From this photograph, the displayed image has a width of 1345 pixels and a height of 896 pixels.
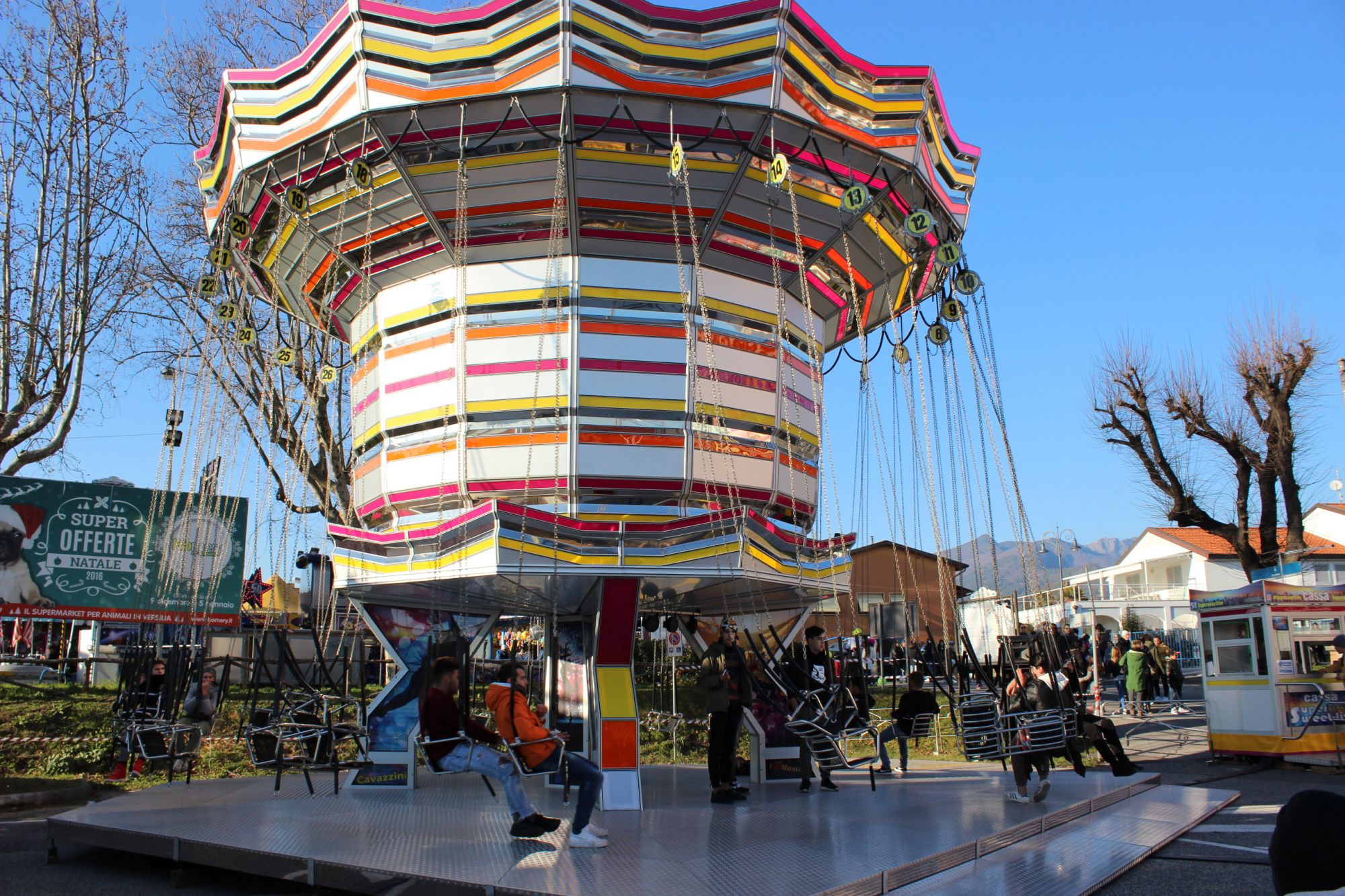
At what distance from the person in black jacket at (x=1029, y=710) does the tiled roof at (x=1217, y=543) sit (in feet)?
161

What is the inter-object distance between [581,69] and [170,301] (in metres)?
18.7

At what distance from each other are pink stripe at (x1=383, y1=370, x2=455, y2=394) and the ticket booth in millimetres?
13427

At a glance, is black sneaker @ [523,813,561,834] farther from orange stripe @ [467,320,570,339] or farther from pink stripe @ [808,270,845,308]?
pink stripe @ [808,270,845,308]

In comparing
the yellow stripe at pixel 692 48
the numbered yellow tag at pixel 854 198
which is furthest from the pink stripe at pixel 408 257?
the numbered yellow tag at pixel 854 198

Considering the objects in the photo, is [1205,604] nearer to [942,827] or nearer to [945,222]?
[945,222]

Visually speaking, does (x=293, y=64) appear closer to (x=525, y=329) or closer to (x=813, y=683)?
(x=525, y=329)

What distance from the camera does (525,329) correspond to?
522 inches

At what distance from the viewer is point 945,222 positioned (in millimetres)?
14820

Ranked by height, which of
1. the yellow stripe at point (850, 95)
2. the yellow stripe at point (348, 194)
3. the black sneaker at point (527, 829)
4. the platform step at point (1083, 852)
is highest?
the yellow stripe at point (850, 95)

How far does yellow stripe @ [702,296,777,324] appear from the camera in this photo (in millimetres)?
13906

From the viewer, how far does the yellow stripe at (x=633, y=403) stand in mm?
13058

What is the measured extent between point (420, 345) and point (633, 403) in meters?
3.15

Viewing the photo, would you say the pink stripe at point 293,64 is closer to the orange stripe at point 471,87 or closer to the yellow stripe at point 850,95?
the orange stripe at point 471,87

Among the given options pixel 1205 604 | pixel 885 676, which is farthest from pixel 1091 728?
pixel 885 676
